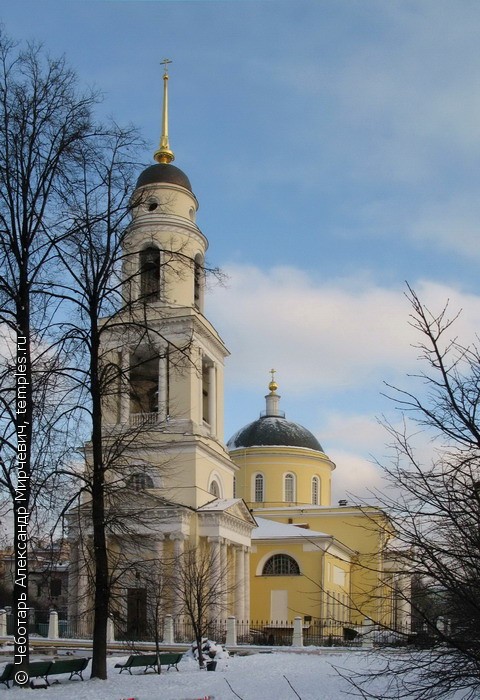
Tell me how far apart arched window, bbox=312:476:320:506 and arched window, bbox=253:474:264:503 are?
3347mm

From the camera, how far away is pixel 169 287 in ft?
121

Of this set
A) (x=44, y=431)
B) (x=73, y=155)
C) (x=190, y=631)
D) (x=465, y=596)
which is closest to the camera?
(x=465, y=596)

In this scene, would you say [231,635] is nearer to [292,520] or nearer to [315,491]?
[292,520]

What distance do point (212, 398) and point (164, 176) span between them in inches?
412

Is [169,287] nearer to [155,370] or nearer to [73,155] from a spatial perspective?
[155,370]

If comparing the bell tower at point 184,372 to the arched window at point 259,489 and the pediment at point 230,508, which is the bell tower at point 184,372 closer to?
the pediment at point 230,508

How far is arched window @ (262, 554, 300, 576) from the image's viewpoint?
4281cm

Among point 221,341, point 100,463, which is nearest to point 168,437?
point 221,341

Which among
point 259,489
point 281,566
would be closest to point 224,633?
point 281,566

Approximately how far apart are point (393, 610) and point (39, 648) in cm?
2286

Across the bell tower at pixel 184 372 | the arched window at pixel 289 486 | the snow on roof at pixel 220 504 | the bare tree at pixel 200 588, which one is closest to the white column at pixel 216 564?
the bare tree at pixel 200 588

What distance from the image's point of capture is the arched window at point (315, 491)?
2109 inches

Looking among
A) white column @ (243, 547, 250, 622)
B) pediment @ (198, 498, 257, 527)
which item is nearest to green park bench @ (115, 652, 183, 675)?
pediment @ (198, 498, 257, 527)

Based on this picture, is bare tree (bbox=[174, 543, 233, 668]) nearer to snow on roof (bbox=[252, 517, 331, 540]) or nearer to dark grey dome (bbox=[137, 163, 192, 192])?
snow on roof (bbox=[252, 517, 331, 540])
